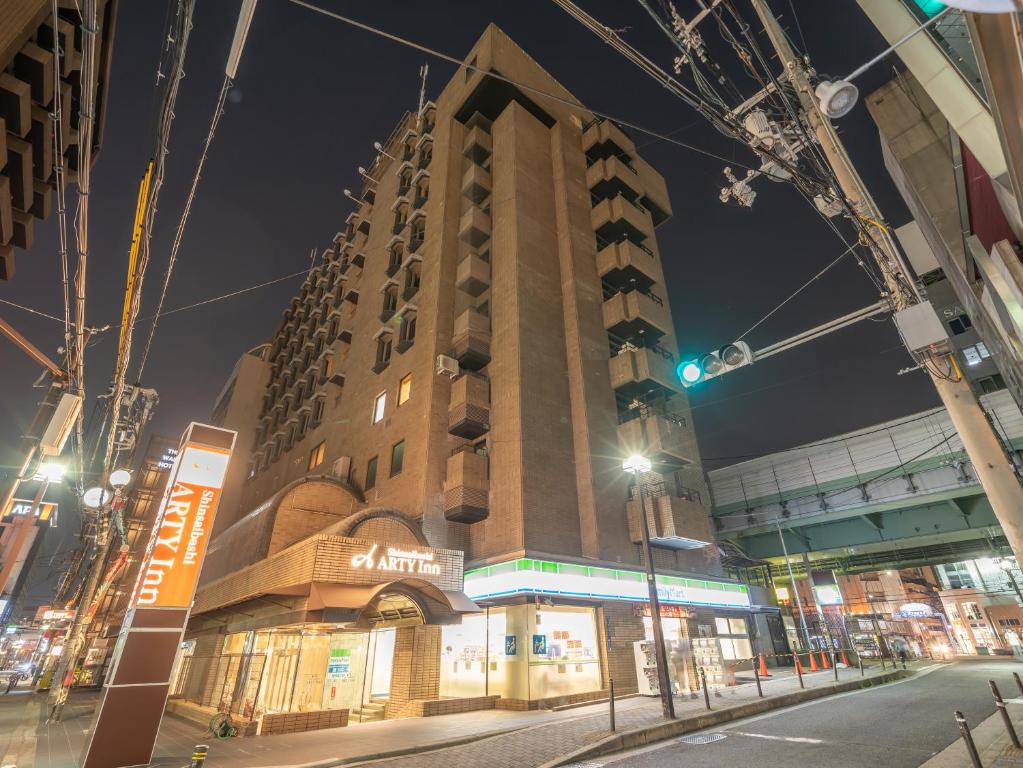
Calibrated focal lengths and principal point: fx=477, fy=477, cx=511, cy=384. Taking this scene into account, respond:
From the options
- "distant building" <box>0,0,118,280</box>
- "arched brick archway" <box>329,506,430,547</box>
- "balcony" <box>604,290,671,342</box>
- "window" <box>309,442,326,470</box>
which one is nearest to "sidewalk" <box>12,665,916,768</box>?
"arched brick archway" <box>329,506,430,547</box>

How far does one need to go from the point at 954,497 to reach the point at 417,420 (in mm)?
26959

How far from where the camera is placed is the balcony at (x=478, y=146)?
31.9 m

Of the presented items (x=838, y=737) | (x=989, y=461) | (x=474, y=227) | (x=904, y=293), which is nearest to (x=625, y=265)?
(x=474, y=227)

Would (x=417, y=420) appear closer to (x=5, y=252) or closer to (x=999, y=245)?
(x=5, y=252)

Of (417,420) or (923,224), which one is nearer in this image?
(923,224)

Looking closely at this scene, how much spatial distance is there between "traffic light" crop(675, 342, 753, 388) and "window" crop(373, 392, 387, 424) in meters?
20.9

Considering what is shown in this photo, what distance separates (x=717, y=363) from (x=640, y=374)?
16.7 m

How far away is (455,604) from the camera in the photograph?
50.3 ft

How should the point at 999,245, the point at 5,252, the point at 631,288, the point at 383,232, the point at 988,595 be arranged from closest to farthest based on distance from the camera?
the point at 999,245 → the point at 5,252 → the point at 631,288 → the point at 383,232 → the point at 988,595

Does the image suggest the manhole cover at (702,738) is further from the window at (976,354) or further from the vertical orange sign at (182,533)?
the window at (976,354)

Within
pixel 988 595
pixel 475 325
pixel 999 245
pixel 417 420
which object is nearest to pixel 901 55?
pixel 999 245

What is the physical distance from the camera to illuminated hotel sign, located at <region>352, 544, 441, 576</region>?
1547 centimetres

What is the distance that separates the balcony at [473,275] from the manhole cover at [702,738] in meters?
21.5

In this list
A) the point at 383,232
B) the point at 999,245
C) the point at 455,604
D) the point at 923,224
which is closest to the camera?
the point at 999,245
